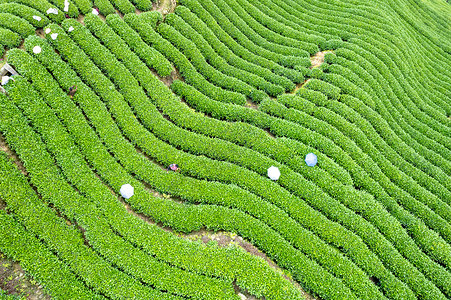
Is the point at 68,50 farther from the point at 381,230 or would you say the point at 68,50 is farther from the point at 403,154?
the point at 403,154

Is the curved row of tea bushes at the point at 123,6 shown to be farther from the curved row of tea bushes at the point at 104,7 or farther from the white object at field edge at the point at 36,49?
the white object at field edge at the point at 36,49

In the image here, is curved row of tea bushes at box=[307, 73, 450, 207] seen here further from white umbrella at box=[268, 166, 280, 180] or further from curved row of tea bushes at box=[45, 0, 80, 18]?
curved row of tea bushes at box=[45, 0, 80, 18]

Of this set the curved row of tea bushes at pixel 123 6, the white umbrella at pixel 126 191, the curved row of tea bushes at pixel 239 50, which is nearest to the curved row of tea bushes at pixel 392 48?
the curved row of tea bushes at pixel 239 50

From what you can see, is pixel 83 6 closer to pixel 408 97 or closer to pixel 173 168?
pixel 173 168

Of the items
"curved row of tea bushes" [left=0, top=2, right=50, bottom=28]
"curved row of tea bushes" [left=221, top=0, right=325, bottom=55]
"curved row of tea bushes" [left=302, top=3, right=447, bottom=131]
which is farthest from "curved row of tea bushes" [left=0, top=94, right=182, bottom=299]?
"curved row of tea bushes" [left=302, top=3, right=447, bottom=131]

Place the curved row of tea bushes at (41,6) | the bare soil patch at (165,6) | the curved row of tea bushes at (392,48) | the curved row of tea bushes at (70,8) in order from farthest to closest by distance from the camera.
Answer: the curved row of tea bushes at (392,48) → the bare soil patch at (165,6) → the curved row of tea bushes at (70,8) → the curved row of tea bushes at (41,6)

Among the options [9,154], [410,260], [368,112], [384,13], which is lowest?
[9,154]

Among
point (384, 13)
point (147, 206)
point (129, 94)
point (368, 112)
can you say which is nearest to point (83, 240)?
point (147, 206)
